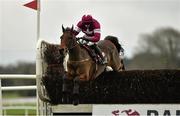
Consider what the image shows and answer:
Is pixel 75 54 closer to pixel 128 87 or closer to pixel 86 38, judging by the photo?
pixel 86 38

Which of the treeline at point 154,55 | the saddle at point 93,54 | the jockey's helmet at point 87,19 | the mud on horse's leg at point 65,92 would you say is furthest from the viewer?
the treeline at point 154,55

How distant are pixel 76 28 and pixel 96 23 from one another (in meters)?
0.28

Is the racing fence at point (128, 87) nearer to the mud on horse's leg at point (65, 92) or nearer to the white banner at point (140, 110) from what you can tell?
the mud on horse's leg at point (65, 92)

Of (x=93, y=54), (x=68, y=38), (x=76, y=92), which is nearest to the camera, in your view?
(x=76, y=92)

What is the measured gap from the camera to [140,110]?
6.30m

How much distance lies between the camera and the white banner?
20.6 ft

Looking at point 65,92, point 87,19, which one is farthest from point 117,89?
point 87,19

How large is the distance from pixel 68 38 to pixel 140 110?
1.36 metres

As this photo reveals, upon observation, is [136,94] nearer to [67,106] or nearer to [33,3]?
[67,106]

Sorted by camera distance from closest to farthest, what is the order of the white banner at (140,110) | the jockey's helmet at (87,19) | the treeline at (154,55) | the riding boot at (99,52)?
the white banner at (140,110), the jockey's helmet at (87,19), the riding boot at (99,52), the treeline at (154,55)

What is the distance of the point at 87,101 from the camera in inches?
274

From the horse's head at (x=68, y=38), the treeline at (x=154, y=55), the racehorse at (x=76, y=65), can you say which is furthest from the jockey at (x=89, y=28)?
the treeline at (x=154, y=55)

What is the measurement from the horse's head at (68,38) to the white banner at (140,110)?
1022mm

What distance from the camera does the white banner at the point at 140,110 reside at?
6273 mm
